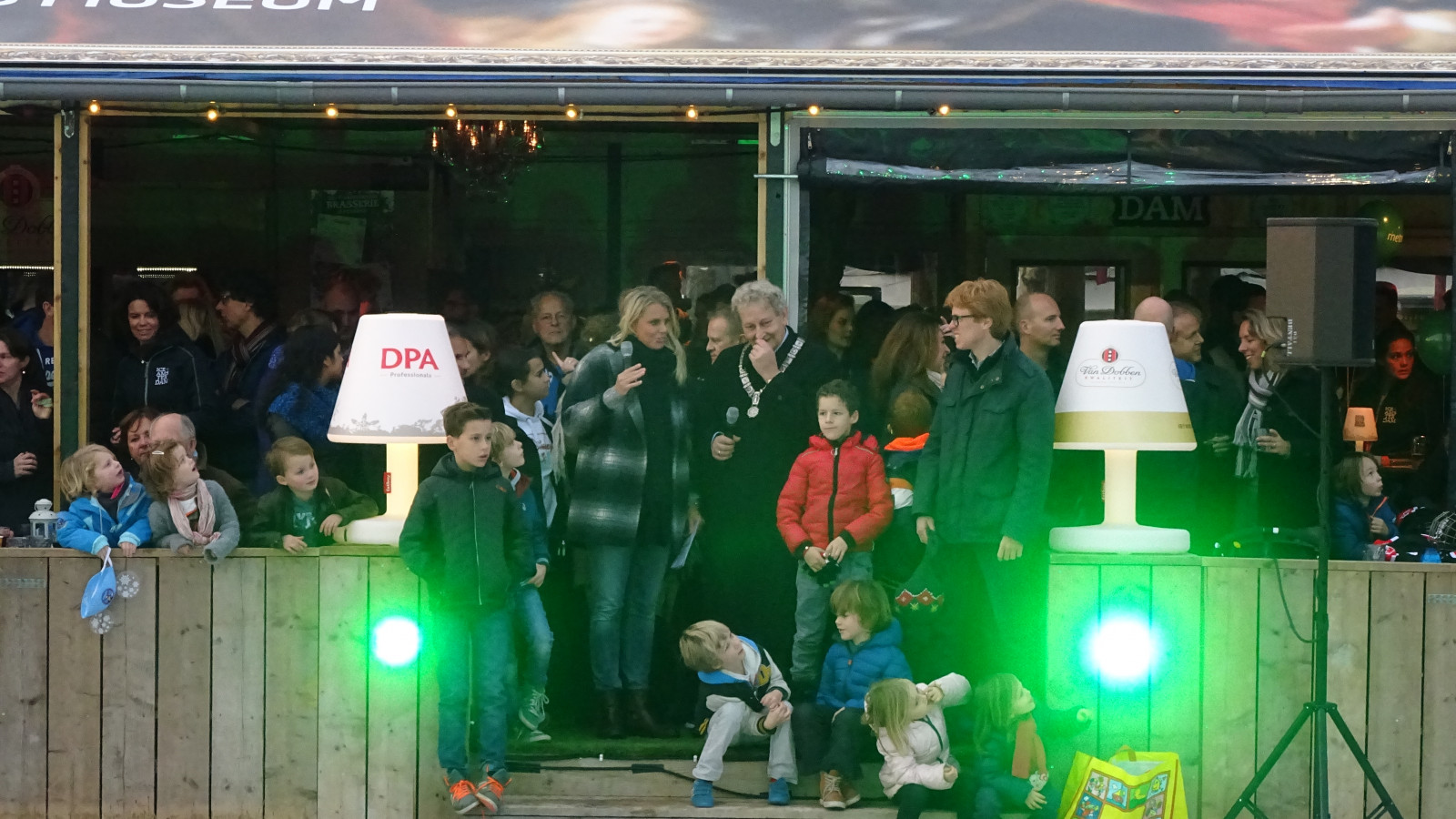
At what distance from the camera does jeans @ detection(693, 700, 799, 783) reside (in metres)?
6.90

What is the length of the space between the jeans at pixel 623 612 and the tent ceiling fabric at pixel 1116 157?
1928 mm

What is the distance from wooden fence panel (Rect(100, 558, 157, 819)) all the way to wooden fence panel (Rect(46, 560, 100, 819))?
0.12 feet

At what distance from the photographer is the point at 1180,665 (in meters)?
6.80

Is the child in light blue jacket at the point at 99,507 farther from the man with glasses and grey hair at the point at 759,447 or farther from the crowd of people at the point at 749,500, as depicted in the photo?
the man with glasses and grey hair at the point at 759,447

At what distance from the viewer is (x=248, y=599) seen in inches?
269

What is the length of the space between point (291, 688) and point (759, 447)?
2.07 m

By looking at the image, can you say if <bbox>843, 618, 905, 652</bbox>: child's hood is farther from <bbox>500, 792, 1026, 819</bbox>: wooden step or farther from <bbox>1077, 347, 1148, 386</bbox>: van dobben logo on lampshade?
<bbox>1077, 347, 1148, 386</bbox>: van dobben logo on lampshade

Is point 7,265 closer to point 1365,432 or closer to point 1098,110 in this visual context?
point 1098,110

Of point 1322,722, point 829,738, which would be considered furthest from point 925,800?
point 1322,722

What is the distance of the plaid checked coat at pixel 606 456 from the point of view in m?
7.43

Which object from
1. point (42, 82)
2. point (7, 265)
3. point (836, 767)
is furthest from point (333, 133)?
point (836, 767)

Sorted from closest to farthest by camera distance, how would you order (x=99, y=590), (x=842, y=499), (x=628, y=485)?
1. (x=99, y=590)
2. (x=842, y=499)
3. (x=628, y=485)

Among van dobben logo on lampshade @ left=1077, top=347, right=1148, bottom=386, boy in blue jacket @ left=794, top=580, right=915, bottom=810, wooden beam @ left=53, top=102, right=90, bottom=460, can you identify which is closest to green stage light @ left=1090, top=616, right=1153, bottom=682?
boy in blue jacket @ left=794, top=580, right=915, bottom=810

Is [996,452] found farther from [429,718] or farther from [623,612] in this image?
[429,718]
